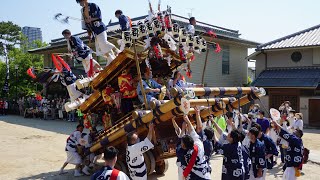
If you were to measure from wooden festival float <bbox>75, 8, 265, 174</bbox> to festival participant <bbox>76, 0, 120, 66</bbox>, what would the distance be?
0.89 meters

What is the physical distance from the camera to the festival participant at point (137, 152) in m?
5.65

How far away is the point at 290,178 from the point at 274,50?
55.6 ft

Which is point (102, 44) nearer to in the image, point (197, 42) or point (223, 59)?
point (197, 42)

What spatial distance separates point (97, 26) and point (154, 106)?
10.8 ft

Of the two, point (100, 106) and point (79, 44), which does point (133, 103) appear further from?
point (79, 44)

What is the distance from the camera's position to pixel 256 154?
6.08 meters

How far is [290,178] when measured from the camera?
6637 millimetres

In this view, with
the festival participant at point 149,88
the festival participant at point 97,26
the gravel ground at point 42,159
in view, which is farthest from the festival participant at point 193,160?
the festival participant at point 97,26

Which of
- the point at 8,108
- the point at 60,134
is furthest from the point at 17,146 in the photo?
the point at 8,108

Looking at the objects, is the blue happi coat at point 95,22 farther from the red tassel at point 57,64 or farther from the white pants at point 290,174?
the white pants at point 290,174

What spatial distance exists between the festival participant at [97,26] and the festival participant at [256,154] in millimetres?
4130

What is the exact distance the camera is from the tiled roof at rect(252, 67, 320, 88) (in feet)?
64.0

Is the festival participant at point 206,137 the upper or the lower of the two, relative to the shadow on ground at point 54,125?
upper

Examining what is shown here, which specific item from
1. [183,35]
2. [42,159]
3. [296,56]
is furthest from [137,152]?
[296,56]
